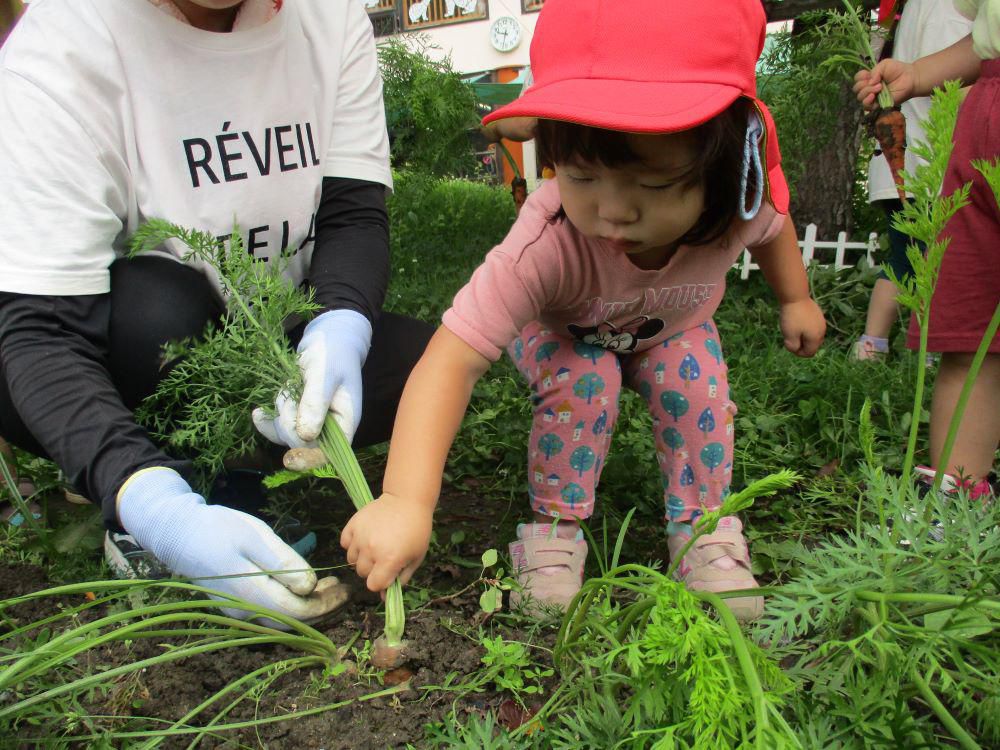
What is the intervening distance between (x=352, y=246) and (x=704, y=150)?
854 millimetres

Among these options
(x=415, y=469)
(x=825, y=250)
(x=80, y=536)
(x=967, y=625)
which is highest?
(x=967, y=625)

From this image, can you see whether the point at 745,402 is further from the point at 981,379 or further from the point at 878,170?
the point at 878,170

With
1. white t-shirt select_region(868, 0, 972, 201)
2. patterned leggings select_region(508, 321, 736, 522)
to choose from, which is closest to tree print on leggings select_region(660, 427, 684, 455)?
patterned leggings select_region(508, 321, 736, 522)

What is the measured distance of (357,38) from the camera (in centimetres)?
178

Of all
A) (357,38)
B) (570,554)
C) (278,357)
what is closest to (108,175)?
(278,357)

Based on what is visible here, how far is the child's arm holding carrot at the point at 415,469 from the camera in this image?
3.62 ft

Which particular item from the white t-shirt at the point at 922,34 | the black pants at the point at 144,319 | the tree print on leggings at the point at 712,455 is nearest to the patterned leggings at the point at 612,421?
the tree print on leggings at the point at 712,455

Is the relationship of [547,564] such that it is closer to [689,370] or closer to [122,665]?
[689,370]

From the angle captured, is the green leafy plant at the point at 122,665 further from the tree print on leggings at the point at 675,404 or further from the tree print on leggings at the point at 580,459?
the tree print on leggings at the point at 675,404

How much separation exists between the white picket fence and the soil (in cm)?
233

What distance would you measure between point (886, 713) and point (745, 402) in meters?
1.46

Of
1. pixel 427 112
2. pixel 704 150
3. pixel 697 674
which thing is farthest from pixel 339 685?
pixel 427 112

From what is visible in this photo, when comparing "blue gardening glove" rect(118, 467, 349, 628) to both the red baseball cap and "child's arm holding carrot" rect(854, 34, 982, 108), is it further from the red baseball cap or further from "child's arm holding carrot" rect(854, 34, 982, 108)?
"child's arm holding carrot" rect(854, 34, 982, 108)

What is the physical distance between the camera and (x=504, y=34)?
450 inches
